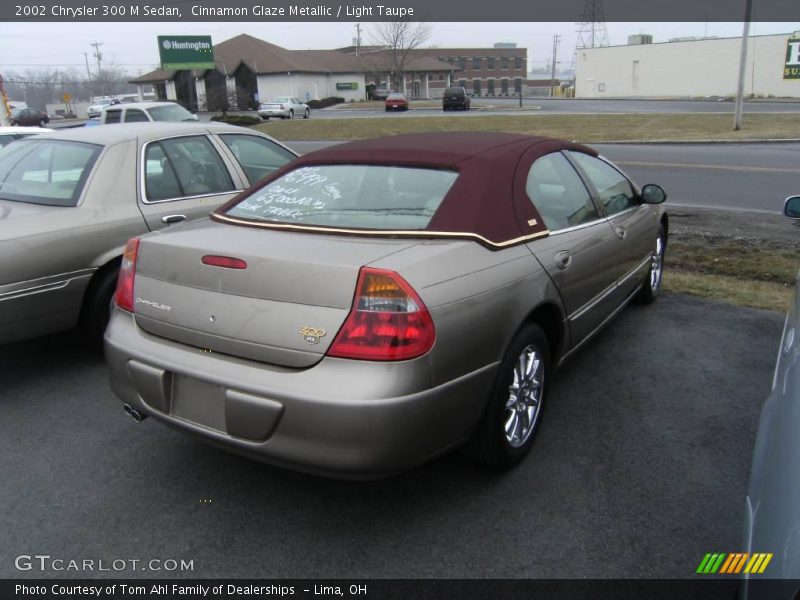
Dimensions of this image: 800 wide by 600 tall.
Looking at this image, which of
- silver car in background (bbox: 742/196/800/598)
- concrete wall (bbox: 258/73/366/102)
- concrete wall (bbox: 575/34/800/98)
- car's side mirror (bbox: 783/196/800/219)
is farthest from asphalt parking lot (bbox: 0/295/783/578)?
concrete wall (bbox: 258/73/366/102)

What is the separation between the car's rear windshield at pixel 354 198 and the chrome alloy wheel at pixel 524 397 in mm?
862

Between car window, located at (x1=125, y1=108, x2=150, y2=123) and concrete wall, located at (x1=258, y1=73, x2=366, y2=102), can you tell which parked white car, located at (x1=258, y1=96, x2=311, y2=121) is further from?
car window, located at (x1=125, y1=108, x2=150, y2=123)

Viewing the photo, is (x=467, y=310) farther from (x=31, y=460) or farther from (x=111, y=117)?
(x=111, y=117)

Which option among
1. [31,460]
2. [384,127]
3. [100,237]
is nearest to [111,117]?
[384,127]

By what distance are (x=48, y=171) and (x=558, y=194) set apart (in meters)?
3.72

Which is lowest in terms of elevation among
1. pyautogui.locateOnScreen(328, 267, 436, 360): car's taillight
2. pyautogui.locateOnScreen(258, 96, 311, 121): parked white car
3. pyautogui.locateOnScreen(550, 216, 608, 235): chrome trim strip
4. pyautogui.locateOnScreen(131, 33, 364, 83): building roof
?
pyautogui.locateOnScreen(328, 267, 436, 360): car's taillight

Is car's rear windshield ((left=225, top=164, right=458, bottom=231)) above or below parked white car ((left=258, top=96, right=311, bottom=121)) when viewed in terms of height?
below

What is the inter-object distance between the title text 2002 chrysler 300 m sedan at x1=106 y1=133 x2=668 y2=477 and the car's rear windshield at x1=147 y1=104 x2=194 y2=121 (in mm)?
17043

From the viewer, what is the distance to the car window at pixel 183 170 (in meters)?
5.00

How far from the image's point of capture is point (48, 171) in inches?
193

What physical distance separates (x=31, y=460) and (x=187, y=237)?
151 centimetres

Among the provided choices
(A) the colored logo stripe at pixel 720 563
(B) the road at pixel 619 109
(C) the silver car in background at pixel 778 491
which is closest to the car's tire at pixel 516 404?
(A) the colored logo stripe at pixel 720 563

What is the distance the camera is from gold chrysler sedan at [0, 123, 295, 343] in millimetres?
4090
